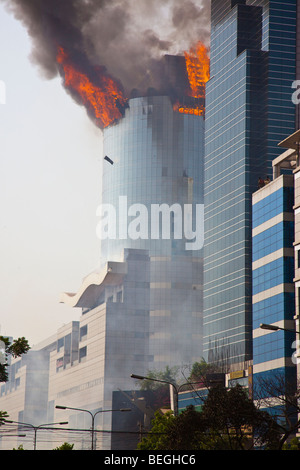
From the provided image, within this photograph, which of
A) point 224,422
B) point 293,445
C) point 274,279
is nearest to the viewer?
point 224,422

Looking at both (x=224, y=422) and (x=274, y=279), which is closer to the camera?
(x=224, y=422)

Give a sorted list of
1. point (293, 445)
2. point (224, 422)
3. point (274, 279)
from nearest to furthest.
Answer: point (224, 422)
point (293, 445)
point (274, 279)

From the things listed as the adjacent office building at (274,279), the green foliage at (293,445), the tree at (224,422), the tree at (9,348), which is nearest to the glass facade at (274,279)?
the adjacent office building at (274,279)

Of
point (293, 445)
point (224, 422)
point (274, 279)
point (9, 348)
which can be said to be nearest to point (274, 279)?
point (274, 279)

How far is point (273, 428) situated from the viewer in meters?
64.3

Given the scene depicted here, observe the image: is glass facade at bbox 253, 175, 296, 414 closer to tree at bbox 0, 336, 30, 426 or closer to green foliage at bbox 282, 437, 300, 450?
green foliage at bbox 282, 437, 300, 450

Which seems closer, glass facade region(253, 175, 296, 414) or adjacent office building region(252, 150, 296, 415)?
adjacent office building region(252, 150, 296, 415)

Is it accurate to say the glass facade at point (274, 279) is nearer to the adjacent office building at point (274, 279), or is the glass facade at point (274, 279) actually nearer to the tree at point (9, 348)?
the adjacent office building at point (274, 279)

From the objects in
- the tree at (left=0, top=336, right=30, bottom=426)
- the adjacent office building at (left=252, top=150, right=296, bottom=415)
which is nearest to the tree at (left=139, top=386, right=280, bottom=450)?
the tree at (left=0, top=336, right=30, bottom=426)

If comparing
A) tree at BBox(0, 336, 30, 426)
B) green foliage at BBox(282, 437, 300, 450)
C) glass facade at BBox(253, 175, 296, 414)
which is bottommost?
green foliage at BBox(282, 437, 300, 450)

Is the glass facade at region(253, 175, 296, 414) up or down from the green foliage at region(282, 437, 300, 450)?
up

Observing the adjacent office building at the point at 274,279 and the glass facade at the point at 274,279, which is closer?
the adjacent office building at the point at 274,279

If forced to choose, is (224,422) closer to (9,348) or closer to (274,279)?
(9,348)

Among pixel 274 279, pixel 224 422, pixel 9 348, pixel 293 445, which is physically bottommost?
pixel 293 445
